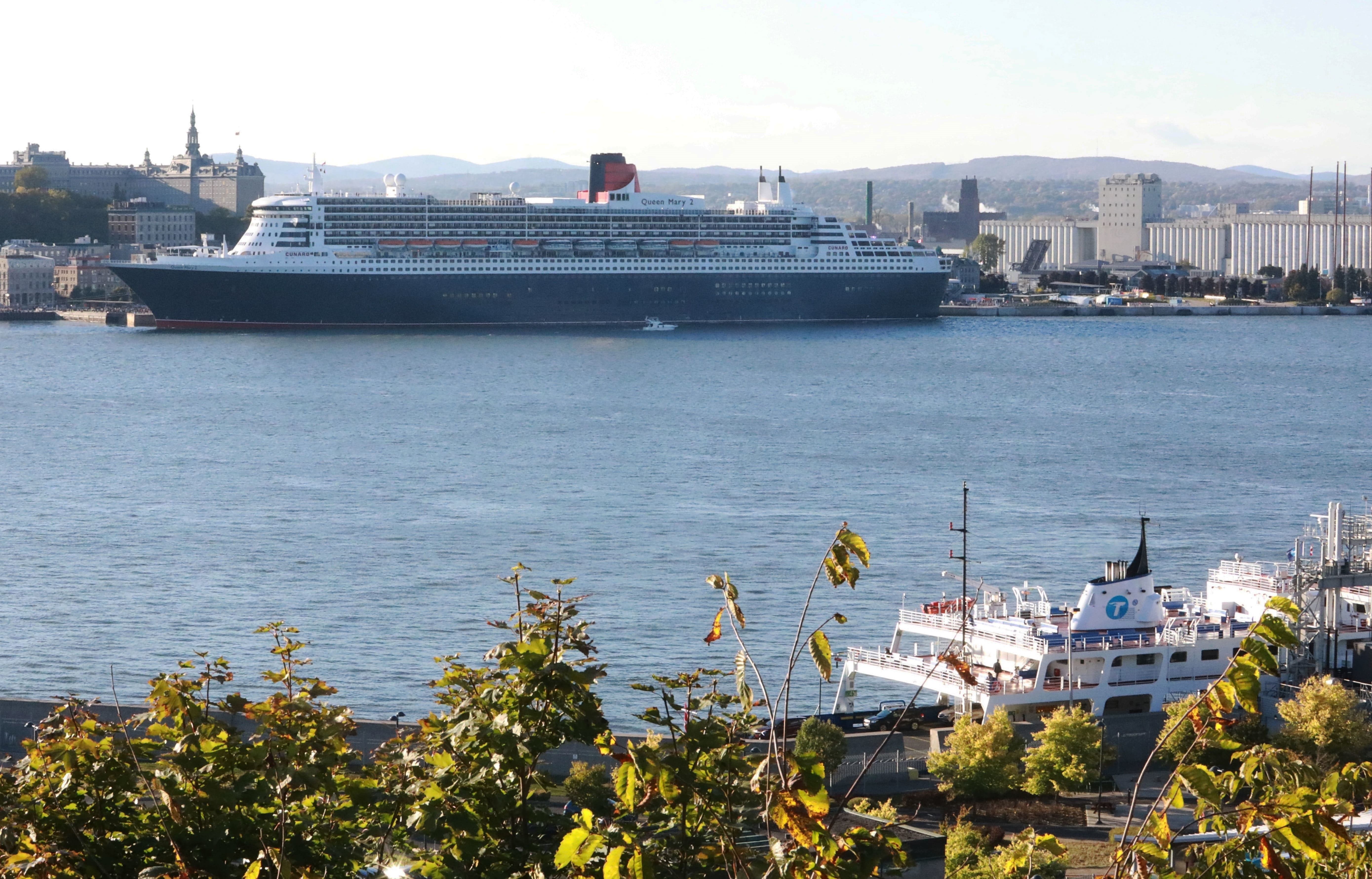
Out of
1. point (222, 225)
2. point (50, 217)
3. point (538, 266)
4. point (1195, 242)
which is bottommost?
point (538, 266)

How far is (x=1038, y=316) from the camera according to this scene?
84125 millimetres

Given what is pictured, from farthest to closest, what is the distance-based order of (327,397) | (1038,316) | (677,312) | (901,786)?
(1038,316) < (677,312) < (327,397) < (901,786)

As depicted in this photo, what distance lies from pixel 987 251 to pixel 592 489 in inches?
3530

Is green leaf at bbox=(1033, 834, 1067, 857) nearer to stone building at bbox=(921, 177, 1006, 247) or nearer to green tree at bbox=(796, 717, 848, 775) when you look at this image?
green tree at bbox=(796, 717, 848, 775)

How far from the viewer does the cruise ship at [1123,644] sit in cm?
1351

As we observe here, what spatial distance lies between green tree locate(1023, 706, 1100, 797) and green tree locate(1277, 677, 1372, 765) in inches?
47.5

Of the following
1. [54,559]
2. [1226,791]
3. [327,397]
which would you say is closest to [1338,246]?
[327,397]

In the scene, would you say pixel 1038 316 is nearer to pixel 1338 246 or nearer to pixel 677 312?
pixel 677 312

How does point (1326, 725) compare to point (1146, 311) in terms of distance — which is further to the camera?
point (1146, 311)

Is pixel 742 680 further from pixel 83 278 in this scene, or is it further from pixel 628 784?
pixel 83 278

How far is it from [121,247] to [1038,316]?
47.8m

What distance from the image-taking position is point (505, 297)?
2511 inches

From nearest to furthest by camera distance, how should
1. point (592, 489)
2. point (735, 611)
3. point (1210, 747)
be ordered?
point (735, 611) < point (1210, 747) < point (592, 489)

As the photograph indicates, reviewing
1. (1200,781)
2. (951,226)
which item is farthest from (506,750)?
(951,226)
